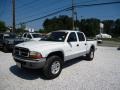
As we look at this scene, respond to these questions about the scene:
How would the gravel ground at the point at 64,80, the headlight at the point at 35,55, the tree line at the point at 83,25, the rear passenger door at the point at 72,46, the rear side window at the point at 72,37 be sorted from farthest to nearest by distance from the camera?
the tree line at the point at 83,25 → the rear side window at the point at 72,37 → the rear passenger door at the point at 72,46 → the headlight at the point at 35,55 → the gravel ground at the point at 64,80

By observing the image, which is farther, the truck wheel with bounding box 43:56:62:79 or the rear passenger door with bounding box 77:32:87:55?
the rear passenger door with bounding box 77:32:87:55

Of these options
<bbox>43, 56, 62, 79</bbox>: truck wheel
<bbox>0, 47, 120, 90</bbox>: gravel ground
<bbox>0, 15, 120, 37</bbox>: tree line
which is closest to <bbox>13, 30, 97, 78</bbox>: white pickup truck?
<bbox>43, 56, 62, 79</bbox>: truck wheel

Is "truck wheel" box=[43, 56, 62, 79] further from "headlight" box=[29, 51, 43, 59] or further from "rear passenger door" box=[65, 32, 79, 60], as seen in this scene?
"rear passenger door" box=[65, 32, 79, 60]

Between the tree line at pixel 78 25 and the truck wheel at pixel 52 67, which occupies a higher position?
the tree line at pixel 78 25

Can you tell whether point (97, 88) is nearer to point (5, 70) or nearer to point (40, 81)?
point (40, 81)

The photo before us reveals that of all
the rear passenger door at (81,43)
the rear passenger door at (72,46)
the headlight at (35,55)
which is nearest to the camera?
the headlight at (35,55)

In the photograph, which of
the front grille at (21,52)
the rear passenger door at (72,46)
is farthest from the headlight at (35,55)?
the rear passenger door at (72,46)

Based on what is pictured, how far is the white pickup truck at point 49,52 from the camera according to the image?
5062 mm

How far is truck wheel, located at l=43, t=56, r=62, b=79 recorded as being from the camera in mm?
5276

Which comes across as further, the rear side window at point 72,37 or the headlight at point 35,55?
the rear side window at point 72,37

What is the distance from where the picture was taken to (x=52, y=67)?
550 cm

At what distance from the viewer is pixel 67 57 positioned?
6.33 m

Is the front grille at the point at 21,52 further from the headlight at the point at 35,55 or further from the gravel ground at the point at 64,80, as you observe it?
the gravel ground at the point at 64,80

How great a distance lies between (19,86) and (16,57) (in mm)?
1321
